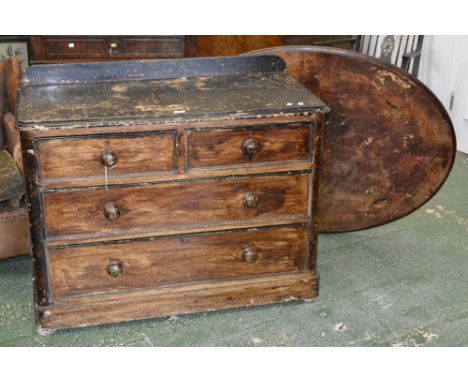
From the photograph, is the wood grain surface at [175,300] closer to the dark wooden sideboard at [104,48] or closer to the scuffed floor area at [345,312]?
the scuffed floor area at [345,312]

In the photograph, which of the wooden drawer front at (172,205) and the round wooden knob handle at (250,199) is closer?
the wooden drawer front at (172,205)

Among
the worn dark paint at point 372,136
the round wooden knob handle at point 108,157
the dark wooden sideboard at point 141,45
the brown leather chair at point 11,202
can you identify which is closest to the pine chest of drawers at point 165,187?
the round wooden knob handle at point 108,157

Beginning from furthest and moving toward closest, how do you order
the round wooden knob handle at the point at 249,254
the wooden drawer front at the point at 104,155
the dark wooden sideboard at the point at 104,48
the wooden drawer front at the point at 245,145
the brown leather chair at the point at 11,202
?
the dark wooden sideboard at the point at 104,48 < the brown leather chair at the point at 11,202 < the round wooden knob handle at the point at 249,254 < the wooden drawer front at the point at 245,145 < the wooden drawer front at the point at 104,155

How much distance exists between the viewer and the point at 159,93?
2750mm

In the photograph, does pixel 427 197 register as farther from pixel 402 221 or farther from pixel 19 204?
pixel 19 204

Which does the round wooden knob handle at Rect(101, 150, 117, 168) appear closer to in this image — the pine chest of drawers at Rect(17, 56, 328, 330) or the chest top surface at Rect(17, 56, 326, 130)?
the pine chest of drawers at Rect(17, 56, 328, 330)

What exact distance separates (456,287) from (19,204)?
6.62ft

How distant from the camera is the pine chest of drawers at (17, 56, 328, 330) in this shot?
2.48 meters

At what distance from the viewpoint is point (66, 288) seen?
2.69 meters

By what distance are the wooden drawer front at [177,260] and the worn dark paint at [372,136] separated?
22.6 inches

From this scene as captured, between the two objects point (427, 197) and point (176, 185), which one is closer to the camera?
point (176, 185)

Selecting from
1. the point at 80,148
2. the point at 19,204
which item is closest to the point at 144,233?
the point at 80,148

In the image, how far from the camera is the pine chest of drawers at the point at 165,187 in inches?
97.8

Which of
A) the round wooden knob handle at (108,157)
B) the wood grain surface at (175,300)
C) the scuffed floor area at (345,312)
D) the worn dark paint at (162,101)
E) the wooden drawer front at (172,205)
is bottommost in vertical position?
the scuffed floor area at (345,312)
